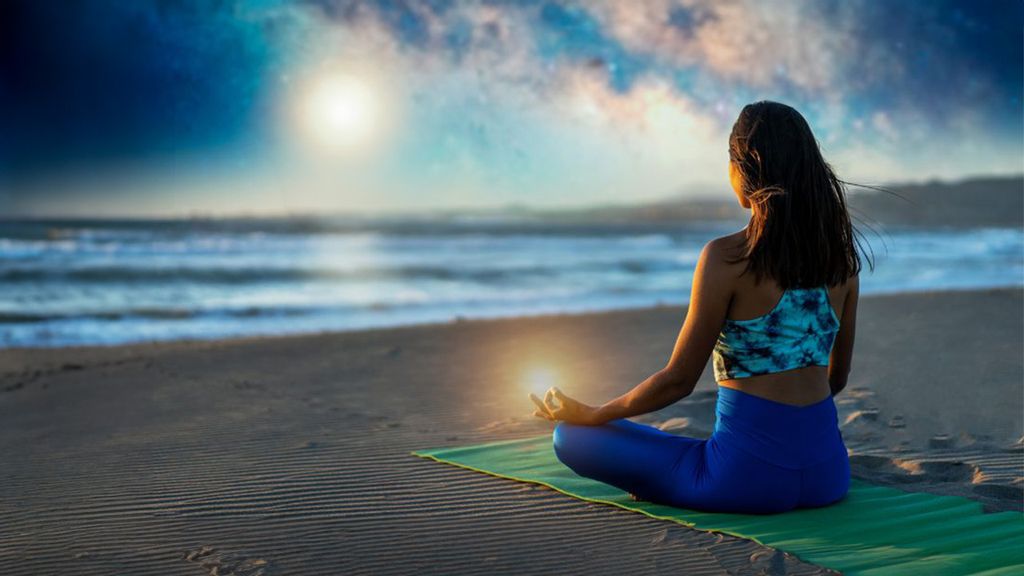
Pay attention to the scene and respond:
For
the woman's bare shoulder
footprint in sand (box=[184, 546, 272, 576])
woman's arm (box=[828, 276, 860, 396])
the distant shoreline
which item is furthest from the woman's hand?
the distant shoreline

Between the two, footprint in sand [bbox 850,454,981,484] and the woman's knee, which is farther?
Answer: footprint in sand [bbox 850,454,981,484]

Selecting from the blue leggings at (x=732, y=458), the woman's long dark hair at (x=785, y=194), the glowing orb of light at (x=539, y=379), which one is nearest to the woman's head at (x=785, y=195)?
the woman's long dark hair at (x=785, y=194)

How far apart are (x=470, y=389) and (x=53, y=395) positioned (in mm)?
3118

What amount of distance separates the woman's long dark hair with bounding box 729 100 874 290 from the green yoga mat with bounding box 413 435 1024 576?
0.90 metres

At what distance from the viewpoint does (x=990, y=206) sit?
37812 millimetres

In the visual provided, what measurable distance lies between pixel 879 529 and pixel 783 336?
0.84 metres

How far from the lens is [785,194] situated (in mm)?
3037

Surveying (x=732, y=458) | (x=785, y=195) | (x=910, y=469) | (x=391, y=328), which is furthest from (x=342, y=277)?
(x=785, y=195)

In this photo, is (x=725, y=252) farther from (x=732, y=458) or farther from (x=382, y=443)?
(x=382, y=443)

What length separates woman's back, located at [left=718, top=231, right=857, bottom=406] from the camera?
312cm

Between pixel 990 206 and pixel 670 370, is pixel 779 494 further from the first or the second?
pixel 990 206

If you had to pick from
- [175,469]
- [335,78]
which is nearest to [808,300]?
[175,469]

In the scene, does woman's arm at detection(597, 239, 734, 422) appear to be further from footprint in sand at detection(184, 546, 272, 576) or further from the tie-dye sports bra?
footprint in sand at detection(184, 546, 272, 576)

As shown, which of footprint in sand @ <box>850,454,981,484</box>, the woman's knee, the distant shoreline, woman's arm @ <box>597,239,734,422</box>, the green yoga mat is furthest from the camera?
the distant shoreline
